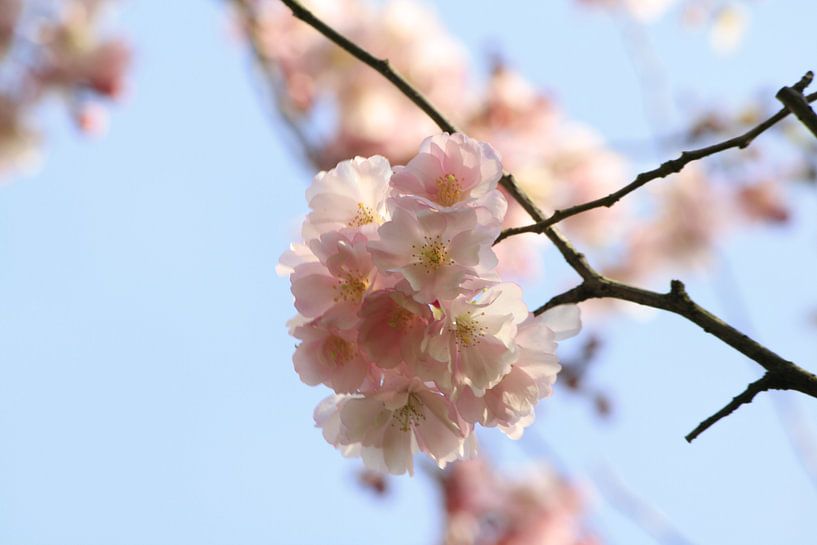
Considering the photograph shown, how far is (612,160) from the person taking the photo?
11.6ft

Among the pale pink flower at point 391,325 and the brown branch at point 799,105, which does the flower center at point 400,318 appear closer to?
the pale pink flower at point 391,325

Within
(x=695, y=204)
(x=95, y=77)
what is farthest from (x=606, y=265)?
(x=95, y=77)

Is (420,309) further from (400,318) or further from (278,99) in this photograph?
(278,99)

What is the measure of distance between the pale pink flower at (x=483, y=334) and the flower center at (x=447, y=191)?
0.27 feet

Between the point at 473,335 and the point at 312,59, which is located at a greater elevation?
the point at 312,59

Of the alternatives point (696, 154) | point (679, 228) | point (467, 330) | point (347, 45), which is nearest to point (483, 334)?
point (467, 330)

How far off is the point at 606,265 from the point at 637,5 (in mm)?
1146

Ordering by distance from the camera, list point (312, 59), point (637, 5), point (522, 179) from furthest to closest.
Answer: point (637, 5) < point (312, 59) < point (522, 179)

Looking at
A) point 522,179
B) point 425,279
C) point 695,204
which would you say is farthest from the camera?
point 695,204

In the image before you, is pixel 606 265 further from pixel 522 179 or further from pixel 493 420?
pixel 493 420

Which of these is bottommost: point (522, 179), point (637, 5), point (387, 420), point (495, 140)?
point (387, 420)

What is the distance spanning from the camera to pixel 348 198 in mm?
776

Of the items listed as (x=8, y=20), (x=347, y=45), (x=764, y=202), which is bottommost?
(x=347, y=45)

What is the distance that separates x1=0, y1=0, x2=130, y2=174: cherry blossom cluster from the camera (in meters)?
3.37
